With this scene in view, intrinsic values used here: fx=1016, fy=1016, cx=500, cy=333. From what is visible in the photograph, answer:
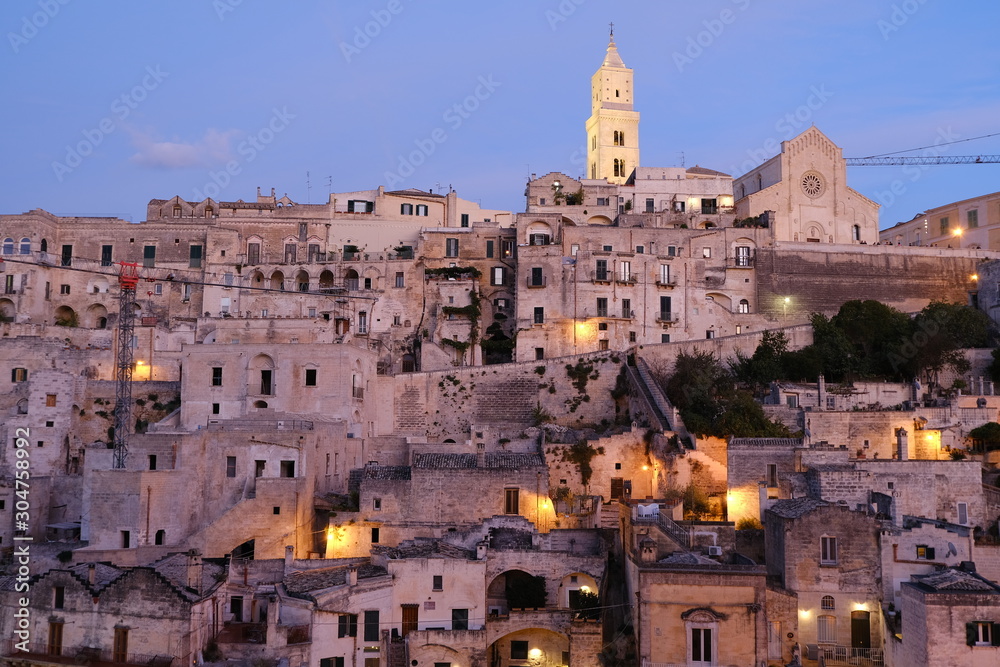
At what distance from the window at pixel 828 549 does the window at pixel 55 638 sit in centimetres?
1823

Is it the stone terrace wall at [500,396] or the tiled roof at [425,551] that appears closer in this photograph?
the tiled roof at [425,551]

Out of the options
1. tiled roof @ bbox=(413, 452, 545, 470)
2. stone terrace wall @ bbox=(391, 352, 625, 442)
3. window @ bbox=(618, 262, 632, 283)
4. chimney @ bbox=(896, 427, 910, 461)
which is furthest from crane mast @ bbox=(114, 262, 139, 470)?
chimney @ bbox=(896, 427, 910, 461)

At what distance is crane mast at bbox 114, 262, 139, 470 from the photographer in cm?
3262

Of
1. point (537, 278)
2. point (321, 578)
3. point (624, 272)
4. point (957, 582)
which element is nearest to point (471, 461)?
point (321, 578)

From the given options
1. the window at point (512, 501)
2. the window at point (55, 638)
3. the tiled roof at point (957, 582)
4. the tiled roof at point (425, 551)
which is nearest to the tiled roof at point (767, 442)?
the window at point (512, 501)

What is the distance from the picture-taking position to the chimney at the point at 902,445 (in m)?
31.7

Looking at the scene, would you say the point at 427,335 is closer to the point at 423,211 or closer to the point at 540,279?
the point at 540,279

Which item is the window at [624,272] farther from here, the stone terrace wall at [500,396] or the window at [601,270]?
the stone terrace wall at [500,396]

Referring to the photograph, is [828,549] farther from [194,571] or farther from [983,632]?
[194,571]

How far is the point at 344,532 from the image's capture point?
29.3m

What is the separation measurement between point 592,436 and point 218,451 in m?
12.4

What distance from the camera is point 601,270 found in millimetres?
45406

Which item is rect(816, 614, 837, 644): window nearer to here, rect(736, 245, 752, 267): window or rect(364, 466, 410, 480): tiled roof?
rect(364, 466, 410, 480): tiled roof

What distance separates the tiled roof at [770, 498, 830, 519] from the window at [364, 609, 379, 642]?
1045 centimetres
